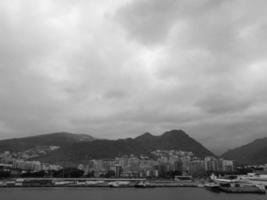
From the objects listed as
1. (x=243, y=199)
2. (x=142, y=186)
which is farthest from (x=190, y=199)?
(x=142, y=186)

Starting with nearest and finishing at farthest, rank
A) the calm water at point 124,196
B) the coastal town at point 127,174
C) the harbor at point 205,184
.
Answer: the calm water at point 124,196
the harbor at point 205,184
the coastal town at point 127,174

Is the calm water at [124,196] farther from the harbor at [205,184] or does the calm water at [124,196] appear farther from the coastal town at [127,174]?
the coastal town at [127,174]

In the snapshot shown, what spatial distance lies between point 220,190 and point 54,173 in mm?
60182

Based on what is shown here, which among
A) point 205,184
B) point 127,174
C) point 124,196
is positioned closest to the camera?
point 124,196

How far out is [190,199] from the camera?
3822 cm

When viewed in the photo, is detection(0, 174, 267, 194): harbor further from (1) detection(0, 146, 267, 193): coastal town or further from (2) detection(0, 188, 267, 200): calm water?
(2) detection(0, 188, 267, 200): calm water

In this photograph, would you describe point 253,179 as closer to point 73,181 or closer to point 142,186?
point 142,186

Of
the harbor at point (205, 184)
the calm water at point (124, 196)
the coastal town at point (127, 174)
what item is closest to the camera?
the calm water at point (124, 196)

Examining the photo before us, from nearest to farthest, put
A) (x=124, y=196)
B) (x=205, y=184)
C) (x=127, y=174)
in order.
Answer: (x=124, y=196)
(x=205, y=184)
(x=127, y=174)

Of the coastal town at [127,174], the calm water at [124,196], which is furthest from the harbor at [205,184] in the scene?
the calm water at [124,196]

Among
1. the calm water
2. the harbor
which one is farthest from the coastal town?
the calm water

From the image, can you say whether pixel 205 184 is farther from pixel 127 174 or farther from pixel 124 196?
pixel 127 174

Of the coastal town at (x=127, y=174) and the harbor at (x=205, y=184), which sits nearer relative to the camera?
the harbor at (x=205, y=184)

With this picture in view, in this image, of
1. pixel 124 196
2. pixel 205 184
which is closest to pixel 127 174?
pixel 205 184
